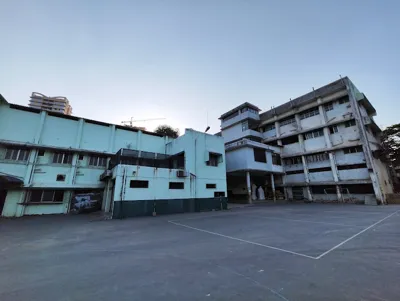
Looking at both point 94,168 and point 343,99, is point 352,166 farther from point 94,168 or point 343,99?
point 94,168

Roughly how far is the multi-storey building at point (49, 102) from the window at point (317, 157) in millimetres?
73173

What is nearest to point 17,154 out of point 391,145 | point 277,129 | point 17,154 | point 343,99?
point 17,154

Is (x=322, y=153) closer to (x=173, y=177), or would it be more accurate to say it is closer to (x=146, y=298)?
(x=173, y=177)

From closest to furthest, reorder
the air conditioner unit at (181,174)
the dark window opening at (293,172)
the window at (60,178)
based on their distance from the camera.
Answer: the air conditioner unit at (181,174)
the window at (60,178)
the dark window opening at (293,172)

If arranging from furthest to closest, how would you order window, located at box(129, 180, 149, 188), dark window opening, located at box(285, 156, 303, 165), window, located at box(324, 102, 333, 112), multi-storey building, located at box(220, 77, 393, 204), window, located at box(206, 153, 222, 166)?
dark window opening, located at box(285, 156, 303, 165) → window, located at box(324, 102, 333, 112) → multi-storey building, located at box(220, 77, 393, 204) → window, located at box(206, 153, 222, 166) → window, located at box(129, 180, 149, 188)

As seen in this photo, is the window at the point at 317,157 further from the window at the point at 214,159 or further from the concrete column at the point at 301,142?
the window at the point at 214,159

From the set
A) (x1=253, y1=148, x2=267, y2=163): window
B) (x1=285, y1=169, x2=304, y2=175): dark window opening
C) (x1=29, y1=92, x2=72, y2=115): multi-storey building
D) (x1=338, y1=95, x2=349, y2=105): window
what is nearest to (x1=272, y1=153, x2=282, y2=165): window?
(x1=285, y1=169, x2=304, y2=175): dark window opening

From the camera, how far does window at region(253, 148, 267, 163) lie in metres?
25.1

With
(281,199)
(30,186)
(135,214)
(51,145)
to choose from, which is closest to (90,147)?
(51,145)

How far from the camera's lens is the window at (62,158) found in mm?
17744

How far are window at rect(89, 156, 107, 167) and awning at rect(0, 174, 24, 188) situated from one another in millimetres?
5695

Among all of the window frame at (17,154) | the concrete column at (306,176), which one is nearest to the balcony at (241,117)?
the concrete column at (306,176)

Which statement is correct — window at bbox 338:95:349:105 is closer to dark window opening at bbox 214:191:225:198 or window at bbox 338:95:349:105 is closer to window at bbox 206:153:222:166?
window at bbox 206:153:222:166

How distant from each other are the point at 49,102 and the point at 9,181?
66.4 metres
